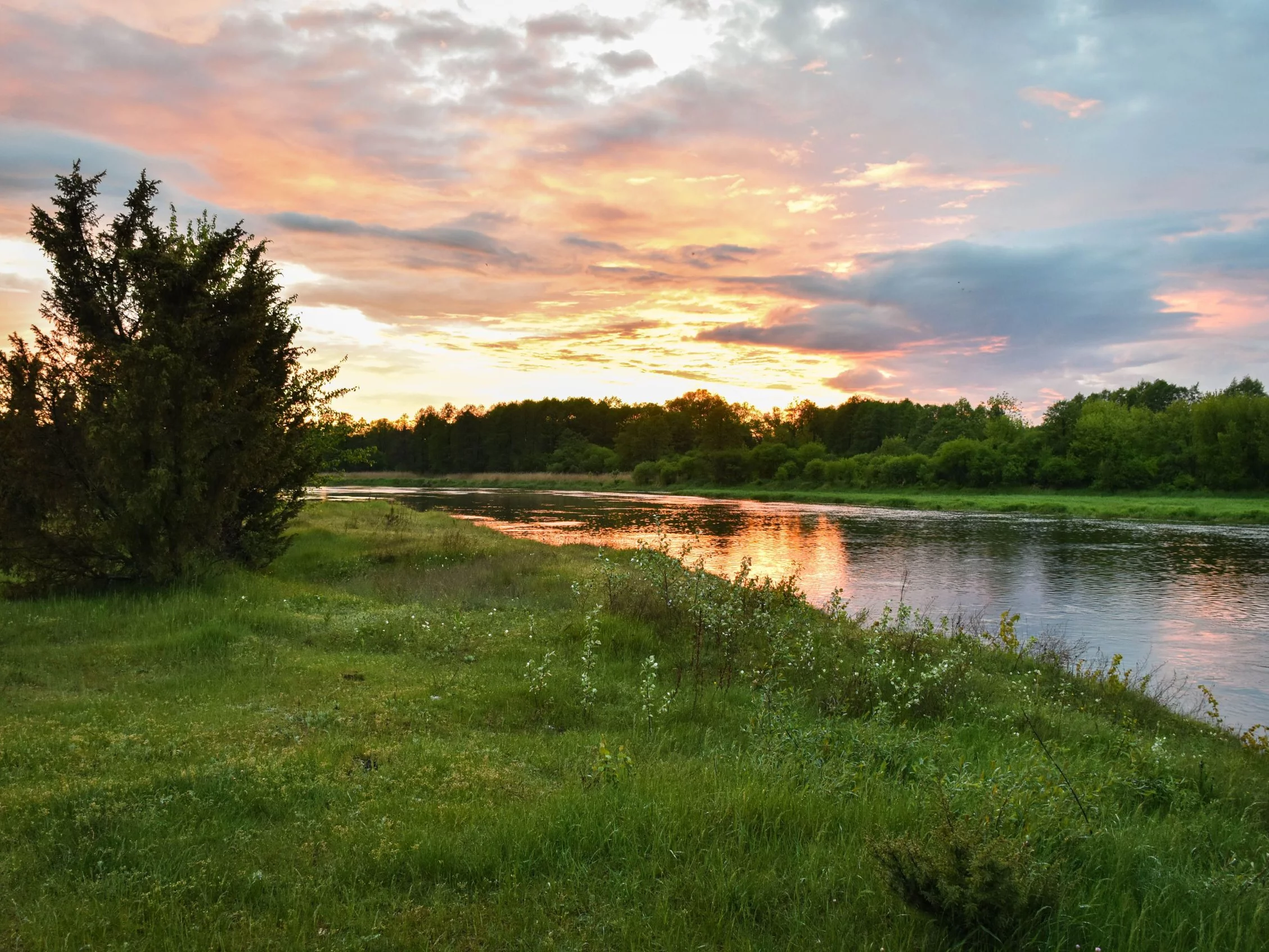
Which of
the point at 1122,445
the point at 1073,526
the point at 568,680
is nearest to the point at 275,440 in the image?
the point at 568,680

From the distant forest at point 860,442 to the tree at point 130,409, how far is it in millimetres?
11501

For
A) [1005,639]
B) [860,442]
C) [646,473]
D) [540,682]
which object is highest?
[860,442]

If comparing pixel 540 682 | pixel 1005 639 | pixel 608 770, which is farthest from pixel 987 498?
pixel 608 770

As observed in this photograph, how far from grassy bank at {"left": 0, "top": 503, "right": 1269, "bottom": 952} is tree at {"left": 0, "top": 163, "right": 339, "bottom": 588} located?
2290mm

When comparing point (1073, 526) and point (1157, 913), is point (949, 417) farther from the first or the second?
point (1157, 913)

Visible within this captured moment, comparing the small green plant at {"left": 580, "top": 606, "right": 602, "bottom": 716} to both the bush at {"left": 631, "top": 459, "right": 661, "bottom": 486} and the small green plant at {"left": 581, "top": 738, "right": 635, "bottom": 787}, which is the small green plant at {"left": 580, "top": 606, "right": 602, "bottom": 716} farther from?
the bush at {"left": 631, "top": 459, "right": 661, "bottom": 486}

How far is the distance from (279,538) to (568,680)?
42.1 ft

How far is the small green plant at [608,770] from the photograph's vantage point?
579 centimetres

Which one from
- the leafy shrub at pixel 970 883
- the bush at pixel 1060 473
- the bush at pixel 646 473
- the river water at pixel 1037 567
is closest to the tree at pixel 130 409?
the river water at pixel 1037 567

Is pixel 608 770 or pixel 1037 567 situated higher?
A: pixel 608 770

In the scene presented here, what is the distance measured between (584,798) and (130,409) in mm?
12040

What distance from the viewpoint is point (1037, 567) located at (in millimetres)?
28109

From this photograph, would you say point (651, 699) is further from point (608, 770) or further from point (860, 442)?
point (860, 442)

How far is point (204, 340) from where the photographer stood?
14.7 metres
